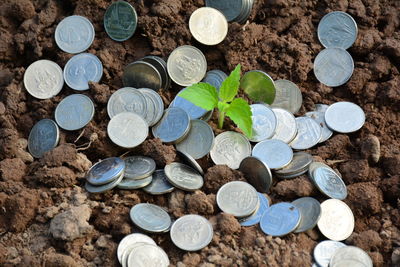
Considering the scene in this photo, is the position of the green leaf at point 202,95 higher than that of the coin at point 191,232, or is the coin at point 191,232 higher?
the green leaf at point 202,95

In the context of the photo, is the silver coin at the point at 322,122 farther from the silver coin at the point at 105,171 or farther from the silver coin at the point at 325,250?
the silver coin at the point at 105,171

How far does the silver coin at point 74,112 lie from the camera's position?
15.2 feet

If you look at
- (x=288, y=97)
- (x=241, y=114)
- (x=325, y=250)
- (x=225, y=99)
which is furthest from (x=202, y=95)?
(x=325, y=250)

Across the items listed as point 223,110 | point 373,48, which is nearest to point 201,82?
point 223,110

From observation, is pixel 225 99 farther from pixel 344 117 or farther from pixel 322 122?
pixel 344 117

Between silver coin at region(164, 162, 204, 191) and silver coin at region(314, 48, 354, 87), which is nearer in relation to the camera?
silver coin at region(164, 162, 204, 191)

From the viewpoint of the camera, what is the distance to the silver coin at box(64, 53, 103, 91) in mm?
4840

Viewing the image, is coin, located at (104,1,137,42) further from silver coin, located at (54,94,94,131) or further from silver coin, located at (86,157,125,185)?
silver coin, located at (86,157,125,185)

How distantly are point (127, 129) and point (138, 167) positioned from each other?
11.5 inches

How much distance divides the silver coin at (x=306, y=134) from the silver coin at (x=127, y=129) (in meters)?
0.99

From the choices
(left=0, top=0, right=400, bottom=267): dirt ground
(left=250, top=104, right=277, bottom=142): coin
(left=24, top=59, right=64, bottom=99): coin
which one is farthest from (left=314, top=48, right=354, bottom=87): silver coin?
(left=24, top=59, right=64, bottom=99): coin

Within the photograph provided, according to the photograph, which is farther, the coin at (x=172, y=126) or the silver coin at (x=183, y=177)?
the coin at (x=172, y=126)

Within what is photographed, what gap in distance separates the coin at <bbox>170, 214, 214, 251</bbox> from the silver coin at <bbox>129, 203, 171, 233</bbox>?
0.21 feet

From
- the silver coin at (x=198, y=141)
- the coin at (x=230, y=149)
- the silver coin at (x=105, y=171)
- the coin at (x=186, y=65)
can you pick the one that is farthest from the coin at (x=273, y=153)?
the silver coin at (x=105, y=171)
